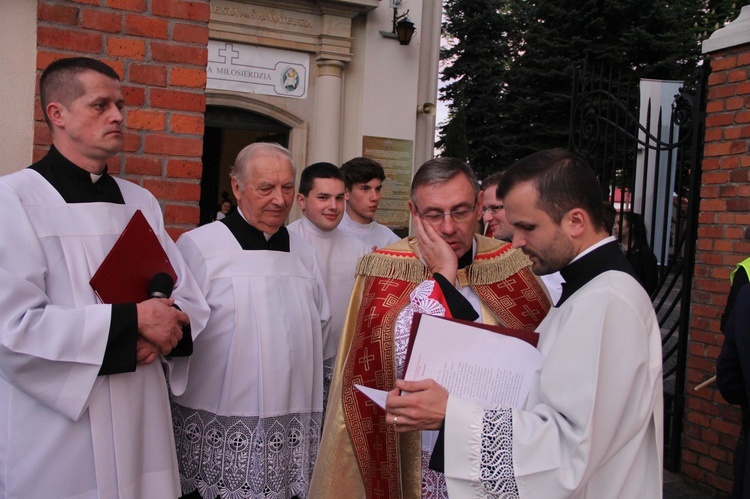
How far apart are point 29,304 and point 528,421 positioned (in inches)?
58.3

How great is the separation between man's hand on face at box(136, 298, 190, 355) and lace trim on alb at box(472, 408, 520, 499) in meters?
1.09

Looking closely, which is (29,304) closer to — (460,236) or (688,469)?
(460,236)

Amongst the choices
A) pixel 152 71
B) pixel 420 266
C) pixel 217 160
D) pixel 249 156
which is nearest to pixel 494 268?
pixel 420 266

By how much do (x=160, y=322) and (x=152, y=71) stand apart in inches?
51.0

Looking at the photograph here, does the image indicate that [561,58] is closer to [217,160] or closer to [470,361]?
[217,160]

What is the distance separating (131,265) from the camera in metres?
2.39

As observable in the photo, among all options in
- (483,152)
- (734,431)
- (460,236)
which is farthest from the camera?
(483,152)

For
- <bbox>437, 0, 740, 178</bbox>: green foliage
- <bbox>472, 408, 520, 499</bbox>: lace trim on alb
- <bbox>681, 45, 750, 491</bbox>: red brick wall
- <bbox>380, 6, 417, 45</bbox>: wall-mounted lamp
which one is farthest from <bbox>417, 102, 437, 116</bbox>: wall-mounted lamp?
<bbox>472, 408, 520, 499</bbox>: lace trim on alb

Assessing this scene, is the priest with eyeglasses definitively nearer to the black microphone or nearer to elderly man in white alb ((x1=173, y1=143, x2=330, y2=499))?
elderly man in white alb ((x1=173, y1=143, x2=330, y2=499))

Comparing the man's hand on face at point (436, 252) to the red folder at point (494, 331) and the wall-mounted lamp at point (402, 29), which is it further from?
the wall-mounted lamp at point (402, 29)

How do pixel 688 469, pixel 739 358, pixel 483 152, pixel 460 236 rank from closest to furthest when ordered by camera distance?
pixel 460 236
pixel 739 358
pixel 688 469
pixel 483 152

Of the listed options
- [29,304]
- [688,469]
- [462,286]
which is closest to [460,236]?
[462,286]

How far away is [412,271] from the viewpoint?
286 centimetres

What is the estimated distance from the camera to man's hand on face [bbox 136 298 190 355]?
2.31 meters
